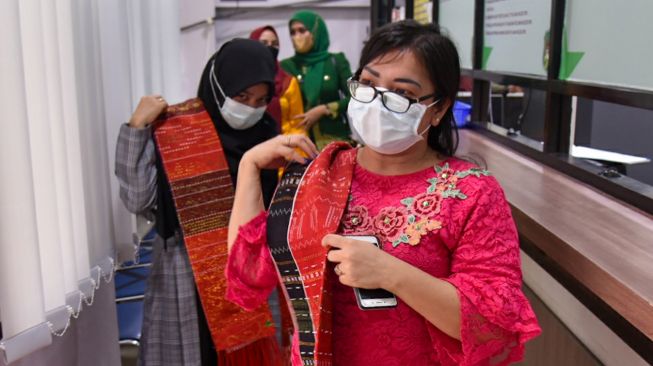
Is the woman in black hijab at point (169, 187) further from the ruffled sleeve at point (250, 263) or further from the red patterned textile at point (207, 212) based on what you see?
the ruffled sleeve at point (250, 263)

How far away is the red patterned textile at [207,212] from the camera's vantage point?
1.98 metres

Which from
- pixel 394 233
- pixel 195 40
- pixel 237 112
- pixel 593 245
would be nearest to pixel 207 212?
pixel 237 112

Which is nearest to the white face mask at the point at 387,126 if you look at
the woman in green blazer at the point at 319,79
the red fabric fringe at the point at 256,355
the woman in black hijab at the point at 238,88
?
the woman in black hijab at the point at 238,88

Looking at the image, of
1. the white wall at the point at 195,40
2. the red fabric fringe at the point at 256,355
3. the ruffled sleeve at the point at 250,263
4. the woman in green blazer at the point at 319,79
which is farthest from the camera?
the white wall at the point at 195,40

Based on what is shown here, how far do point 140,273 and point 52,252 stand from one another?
226cm

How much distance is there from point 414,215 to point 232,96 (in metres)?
1.05

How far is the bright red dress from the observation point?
1.00 metres

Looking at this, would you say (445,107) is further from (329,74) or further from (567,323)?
(329,74)

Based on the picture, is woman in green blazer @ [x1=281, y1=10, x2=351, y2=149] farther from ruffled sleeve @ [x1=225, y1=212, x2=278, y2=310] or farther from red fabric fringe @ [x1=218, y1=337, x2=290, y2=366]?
ruffled sleeve @ [x1=225, y1=212, x2=278, y2=310]

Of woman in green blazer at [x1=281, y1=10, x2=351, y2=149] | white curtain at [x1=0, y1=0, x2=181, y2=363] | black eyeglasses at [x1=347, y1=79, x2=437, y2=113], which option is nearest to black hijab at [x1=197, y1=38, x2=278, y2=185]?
white curtain at [x1=0, y1=0, x2=181, y2=363]

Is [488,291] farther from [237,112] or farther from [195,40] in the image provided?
[195,40]

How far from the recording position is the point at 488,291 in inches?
39.3

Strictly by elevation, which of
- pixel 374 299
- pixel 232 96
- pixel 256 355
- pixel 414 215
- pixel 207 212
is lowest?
pixel 256 355

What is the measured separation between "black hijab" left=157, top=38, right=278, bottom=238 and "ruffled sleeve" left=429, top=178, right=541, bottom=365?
977 millimetres
